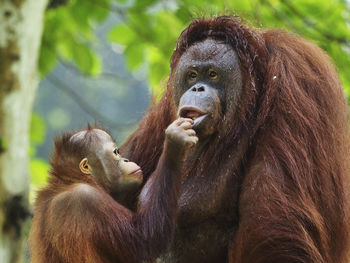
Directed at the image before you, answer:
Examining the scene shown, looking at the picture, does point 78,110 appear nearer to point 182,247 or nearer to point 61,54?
point 61,54

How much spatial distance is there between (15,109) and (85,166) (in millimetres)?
1557

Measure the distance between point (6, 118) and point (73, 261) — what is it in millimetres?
1284

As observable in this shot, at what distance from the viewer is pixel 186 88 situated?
511 centimetres

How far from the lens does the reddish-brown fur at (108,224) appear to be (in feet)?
15.2

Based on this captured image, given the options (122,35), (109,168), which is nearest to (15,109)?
(109,168)

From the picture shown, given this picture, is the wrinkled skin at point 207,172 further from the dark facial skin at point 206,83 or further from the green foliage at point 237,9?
the green foliage at point 237,9

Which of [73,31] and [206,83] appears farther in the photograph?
[73,31]

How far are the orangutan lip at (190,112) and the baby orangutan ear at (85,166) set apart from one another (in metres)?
1.07

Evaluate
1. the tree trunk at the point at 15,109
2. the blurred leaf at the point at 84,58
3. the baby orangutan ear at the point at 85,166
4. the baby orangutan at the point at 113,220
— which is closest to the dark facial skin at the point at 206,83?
the baby orangutan at the point at 113,220

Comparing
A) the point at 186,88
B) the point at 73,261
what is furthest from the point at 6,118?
the point at 186,88

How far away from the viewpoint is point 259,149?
4.73 m

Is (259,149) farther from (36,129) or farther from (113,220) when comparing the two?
(36,129)

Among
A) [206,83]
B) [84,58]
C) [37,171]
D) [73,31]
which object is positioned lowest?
[37,171]

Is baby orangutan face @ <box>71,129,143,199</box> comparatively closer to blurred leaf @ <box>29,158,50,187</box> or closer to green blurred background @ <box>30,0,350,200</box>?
green blurred background @ <box>30,0,350,200</box>
